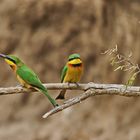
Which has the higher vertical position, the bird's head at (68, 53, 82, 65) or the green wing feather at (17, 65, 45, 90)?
the green wing feather at (17, 65, 45, 90)

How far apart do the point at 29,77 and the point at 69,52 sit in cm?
263

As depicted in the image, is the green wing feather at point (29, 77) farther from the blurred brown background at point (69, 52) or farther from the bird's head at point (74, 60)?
the blurred brown background at point (69, 52)

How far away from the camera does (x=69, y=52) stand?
6348 mm

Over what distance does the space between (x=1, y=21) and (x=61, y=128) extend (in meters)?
1.08

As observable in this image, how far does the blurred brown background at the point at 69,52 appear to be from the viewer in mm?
6258

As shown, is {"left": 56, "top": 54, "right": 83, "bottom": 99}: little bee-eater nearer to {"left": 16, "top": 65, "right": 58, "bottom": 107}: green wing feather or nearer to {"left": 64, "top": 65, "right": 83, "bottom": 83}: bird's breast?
{"left": 64, "top": 65, "right": 83, "bottom": 83}: bird's breast

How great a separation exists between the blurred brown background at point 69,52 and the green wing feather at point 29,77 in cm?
252

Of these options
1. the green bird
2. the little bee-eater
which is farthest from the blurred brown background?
the green bird

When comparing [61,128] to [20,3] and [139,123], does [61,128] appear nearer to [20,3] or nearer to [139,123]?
[139,123]

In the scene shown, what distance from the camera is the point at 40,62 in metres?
6.43

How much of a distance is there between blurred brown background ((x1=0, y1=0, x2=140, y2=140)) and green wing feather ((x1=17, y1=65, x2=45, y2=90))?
252cm

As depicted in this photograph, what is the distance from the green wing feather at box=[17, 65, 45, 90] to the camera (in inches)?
145

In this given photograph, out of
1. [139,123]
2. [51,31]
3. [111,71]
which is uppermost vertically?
[51,31]

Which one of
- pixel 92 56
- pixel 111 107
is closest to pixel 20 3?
pixel 92 56
